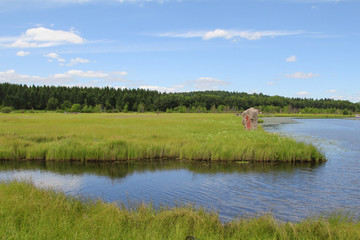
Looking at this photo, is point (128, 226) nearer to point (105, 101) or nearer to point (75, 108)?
point (75, 108)

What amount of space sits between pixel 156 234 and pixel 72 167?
13.7 m

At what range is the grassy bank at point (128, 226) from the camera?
6.16 meters

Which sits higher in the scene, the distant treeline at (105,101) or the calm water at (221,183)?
the distant treeline at (105,101)

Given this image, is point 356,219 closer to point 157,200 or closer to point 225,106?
point 157,200

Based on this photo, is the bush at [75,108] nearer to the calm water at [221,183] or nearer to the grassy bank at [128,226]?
the calm water at [221,183]

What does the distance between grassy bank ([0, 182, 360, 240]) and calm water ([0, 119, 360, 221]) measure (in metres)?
2.65

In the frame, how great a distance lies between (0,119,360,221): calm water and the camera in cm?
1107

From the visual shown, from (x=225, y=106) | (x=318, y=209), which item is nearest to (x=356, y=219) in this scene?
(x=318, y=209)

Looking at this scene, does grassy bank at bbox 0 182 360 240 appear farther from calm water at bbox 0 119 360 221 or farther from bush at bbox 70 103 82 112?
bush at bbox 70 103 82 112

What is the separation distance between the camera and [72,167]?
59.8 ft

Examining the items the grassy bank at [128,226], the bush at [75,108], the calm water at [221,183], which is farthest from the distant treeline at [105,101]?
the grassy bank at [128,226]

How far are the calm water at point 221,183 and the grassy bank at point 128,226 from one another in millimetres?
2650

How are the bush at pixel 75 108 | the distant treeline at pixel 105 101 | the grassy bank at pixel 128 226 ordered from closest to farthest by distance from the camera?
the grassy bank at pixel 128 226
the bush at pixel 75 108
the distant treeline at pixel 105 101

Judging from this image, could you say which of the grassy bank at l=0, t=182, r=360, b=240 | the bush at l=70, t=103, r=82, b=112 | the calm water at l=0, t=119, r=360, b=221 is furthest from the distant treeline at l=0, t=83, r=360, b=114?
the grassy bank at l=0, t=182, r=360, b=240
